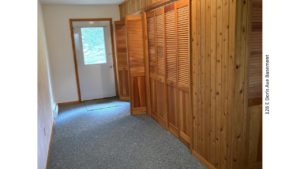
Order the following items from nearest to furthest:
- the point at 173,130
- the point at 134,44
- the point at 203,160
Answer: the point at 203,160
the point at 173,130
the point at 134,44

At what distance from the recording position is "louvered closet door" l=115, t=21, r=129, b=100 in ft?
17.0

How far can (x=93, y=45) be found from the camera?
5.43m

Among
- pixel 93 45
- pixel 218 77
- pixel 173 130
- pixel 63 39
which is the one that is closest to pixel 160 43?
pixel 173 130

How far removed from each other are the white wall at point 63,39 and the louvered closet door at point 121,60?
1.47 feet

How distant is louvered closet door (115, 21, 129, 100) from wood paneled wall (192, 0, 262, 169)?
3.03 m

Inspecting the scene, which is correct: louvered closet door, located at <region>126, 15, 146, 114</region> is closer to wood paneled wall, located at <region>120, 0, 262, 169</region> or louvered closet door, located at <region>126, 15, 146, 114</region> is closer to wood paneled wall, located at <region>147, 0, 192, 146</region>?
wood paneled wall, located at <region>147, 0, 192, 146</region>

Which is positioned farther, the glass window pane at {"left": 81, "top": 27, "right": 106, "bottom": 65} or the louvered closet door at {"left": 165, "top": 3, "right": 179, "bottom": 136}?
the glass window pane at {"left": 81, "top": 27, "right": 106, "bottom": 65}

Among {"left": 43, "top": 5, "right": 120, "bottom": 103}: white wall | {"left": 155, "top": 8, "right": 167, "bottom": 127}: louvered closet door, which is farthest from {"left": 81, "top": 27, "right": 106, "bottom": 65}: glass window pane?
{"left": 155, "top": 8, "right": 167, "bottom": 127}: louvered closet door

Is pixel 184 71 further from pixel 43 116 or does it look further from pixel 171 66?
pixel 43 116

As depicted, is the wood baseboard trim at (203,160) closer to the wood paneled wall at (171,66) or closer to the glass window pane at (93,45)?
the wood paneled wall at (171,66)

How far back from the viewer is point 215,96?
2.22 m

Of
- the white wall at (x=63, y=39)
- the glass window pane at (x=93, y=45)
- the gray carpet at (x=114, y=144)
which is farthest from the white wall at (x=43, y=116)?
the glass window pane at (x=93, y=45)

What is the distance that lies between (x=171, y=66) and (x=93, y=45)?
9.52 ft
